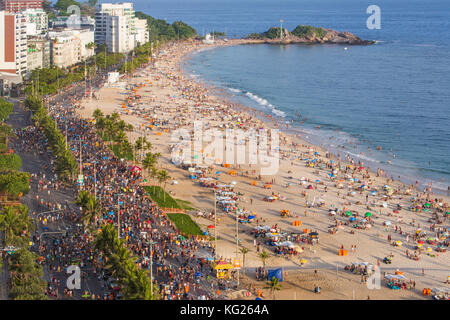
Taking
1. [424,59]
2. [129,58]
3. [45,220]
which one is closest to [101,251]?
[45,220]

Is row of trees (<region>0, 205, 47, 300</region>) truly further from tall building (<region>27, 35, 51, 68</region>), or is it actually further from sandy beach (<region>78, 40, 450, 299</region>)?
tall building (<region>27, 35, 51, 68</region>)

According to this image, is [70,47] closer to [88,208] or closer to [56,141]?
[56,141]

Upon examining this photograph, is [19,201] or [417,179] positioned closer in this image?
[19,201]

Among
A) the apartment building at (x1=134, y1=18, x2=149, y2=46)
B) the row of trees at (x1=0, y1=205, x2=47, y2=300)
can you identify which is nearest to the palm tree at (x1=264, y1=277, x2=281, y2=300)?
the row of trees at (x1=0, y1=205, x2=47, y2=300)

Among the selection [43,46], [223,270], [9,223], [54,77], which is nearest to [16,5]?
[43,46]

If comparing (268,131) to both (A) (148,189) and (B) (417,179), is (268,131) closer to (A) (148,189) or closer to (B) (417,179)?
(B) (417,179)
